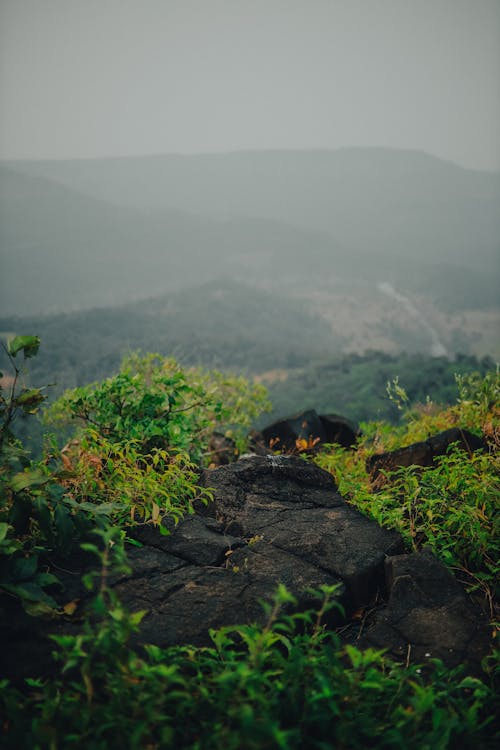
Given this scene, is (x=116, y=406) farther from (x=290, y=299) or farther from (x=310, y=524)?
(x=290, y=299)

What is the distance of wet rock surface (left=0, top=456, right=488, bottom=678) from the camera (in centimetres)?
236

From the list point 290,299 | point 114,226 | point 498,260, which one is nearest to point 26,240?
point 114,226

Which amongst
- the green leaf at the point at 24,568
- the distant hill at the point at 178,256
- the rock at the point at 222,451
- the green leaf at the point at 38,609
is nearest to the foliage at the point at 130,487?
the green leaf at the point at 24,568

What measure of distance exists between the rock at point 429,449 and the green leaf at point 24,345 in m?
3.04

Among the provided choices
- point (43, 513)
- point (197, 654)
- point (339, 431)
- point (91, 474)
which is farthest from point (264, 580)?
point (339, 431)

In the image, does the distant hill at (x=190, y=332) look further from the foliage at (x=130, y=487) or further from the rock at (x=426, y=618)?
the rock at (x=426, y=618)

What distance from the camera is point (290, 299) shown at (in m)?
105

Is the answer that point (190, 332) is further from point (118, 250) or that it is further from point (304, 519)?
point (118, 250)

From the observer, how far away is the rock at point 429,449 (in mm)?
4207

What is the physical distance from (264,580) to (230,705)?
3.23ft

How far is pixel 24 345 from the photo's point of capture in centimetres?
294

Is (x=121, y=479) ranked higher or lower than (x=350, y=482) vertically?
higher

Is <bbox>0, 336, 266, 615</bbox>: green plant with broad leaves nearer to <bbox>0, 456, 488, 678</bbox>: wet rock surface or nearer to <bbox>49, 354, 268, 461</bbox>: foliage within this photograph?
<bbox>49, 354, 268, 461</bbox>: foliage

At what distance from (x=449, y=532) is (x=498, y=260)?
186m
